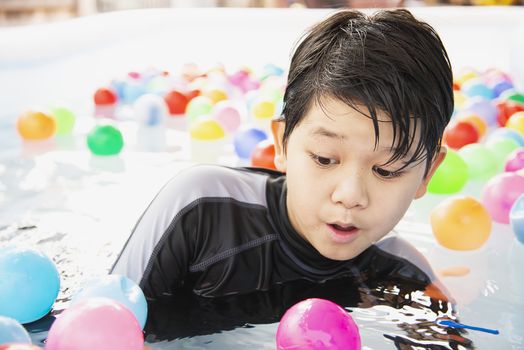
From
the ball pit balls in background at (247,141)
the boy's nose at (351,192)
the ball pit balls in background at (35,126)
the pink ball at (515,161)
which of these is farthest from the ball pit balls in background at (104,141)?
the boy's nose at (351,192)

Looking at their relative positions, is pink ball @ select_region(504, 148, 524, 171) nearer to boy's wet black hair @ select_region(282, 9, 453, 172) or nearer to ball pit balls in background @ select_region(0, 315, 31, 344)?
boy's wet black hair @ select_region(282, 9, 453, 172)

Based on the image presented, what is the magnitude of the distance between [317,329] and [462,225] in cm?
87

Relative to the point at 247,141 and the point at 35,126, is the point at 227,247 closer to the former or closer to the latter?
the point at 247,141

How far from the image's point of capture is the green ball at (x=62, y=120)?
311 cm

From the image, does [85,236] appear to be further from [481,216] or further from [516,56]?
[516,56]

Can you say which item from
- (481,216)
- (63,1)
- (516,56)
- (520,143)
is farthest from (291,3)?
(481,216)

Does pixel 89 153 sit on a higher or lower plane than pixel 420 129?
lower

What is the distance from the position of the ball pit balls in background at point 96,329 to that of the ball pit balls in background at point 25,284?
0.26 metres

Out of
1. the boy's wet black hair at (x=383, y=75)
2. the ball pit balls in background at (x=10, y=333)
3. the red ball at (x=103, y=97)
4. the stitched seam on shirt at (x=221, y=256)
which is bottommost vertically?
the red ball at (x=103, y=97)

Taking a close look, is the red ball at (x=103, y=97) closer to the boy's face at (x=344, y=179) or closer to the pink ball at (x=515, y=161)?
the pink ball at (x=515, y=161)

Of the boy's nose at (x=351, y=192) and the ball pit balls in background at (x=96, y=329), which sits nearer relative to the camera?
the ball pit balls in background at (x=96, y=329)

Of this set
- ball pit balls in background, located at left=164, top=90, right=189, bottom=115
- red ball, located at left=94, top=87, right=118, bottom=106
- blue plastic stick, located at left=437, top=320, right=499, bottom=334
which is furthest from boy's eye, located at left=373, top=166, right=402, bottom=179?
red ball, located at left=94, top=87, right=118, bottom=106

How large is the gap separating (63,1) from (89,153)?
5.13m

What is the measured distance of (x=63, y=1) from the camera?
24.4ft
